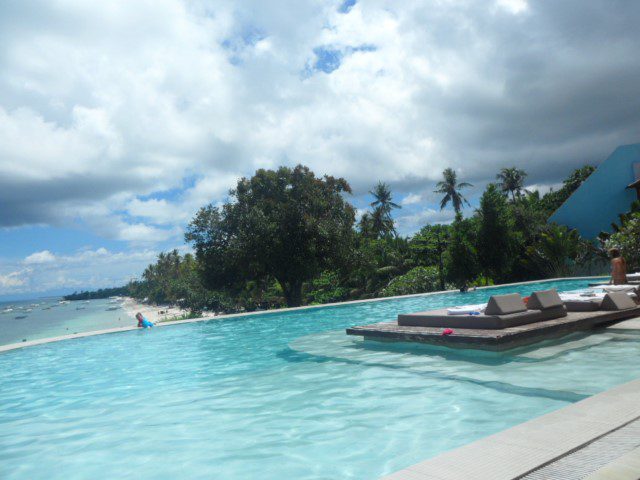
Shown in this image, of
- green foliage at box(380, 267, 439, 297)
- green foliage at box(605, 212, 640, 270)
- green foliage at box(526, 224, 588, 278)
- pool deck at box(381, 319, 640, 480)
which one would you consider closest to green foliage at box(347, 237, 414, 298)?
green foliage at box(380, 267, 439, 297)

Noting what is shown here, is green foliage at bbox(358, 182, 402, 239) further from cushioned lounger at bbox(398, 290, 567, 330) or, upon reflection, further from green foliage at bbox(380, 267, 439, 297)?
cushioned lounger at bbox(398, 290, 567, 330)

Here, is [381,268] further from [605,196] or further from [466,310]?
[466,310]

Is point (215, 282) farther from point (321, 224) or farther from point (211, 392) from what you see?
point (211, 392)

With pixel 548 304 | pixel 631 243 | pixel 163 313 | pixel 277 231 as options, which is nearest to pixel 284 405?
pixel 548 304

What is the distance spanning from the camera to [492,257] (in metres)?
27.7

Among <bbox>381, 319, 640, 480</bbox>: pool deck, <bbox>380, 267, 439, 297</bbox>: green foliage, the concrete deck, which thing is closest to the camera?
<bbox>381, 319, 640, 480</bbox>: pool deck

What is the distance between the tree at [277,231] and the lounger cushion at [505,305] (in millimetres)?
15474

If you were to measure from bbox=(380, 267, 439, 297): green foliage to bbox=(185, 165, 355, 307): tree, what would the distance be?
4.04 m

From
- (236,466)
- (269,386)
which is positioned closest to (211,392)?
(269,386)

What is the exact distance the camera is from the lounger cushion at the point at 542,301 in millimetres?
8047

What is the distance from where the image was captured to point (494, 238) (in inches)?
Result: 1094

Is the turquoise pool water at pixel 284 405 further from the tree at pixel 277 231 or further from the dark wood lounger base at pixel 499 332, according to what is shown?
the tree at pixel 277 231

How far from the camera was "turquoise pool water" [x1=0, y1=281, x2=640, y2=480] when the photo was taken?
426cm

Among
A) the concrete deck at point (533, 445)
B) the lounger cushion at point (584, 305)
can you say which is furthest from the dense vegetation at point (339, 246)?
the concrete deck at point (533, 445)
